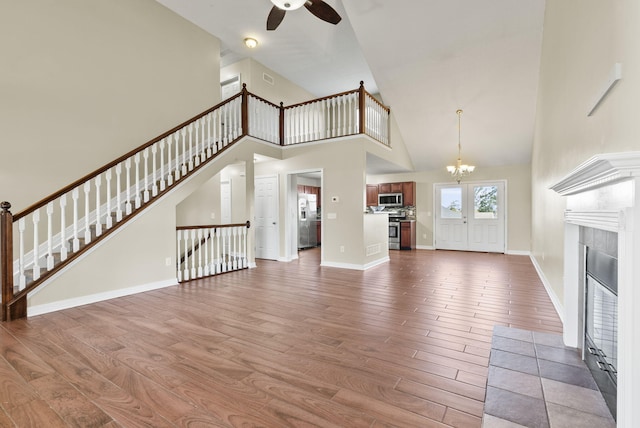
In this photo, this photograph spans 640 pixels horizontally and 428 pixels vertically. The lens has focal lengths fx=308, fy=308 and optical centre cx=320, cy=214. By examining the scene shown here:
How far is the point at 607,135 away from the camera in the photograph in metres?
1.74

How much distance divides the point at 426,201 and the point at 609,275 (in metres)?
7.78

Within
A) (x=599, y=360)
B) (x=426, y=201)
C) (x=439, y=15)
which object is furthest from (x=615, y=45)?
(x=426, y=201)

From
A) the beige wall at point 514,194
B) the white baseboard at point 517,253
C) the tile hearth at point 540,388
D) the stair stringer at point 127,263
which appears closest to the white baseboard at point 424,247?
the beige wall at point 514,194

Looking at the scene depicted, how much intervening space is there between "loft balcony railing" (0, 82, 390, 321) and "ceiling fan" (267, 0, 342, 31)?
1.94 m

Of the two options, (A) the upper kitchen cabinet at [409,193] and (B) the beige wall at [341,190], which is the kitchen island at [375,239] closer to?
(B) the beige wall at [341,190]

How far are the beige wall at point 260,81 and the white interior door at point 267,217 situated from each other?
84.9 inches

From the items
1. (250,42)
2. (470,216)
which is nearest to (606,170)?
(250,42)

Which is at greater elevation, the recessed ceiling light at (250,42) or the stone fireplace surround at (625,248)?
the recessed ceiling light at (250,42)

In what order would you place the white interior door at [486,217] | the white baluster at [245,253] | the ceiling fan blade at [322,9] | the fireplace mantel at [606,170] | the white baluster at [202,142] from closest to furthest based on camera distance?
the fireplace mantel at [606,170], the ceiling fan blade at [322,9], the white baluster at [202,142], the white baluster at [245,253], the white interior door at [486,217]

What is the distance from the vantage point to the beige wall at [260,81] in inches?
287

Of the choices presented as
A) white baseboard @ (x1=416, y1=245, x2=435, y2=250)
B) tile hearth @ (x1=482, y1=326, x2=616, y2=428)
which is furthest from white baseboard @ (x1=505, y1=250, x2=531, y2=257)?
tile hearth @ (x1=482, y1=326, x2=616, y2=428)

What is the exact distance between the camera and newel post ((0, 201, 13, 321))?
10.2ft

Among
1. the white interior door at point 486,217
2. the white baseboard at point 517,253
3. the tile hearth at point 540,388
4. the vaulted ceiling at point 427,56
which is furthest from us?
the white interior door at point 486,217

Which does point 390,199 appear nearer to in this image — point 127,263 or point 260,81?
point 260,81
